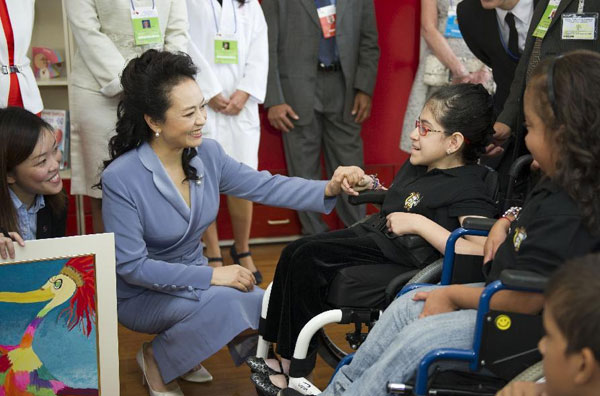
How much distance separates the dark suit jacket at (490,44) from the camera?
10.3 ft

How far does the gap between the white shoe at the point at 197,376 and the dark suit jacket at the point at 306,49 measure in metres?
1.83

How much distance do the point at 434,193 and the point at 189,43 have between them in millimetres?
1741

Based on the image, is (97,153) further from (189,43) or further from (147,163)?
(147,163)

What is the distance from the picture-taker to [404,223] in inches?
90.9

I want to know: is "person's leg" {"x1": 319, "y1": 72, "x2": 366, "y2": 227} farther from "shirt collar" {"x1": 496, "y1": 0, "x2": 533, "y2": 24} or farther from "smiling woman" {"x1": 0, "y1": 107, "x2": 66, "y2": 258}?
"smiling woman" {"x1": 0, "y1": 107, "x2": 66, "y2": 258}

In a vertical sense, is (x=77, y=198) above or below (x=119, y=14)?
below

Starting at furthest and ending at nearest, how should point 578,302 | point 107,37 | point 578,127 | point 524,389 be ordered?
point 107,37 → point 578,127 → point 524,389 → point 578,302

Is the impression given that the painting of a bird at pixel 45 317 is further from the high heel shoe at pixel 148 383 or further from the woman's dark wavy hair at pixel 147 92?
the woman's dark wavy hair at pixel 147 92

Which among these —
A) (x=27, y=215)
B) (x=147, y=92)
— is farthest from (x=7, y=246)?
(x=147, y=92)

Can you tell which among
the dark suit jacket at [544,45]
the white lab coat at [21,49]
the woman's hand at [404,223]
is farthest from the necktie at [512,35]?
the white lab coat at [21,49]

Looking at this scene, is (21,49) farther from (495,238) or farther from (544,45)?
(495,238)

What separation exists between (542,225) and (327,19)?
2.77 meters

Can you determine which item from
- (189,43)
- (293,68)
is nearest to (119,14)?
(189,43)

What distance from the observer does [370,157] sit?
4910 millimetres
